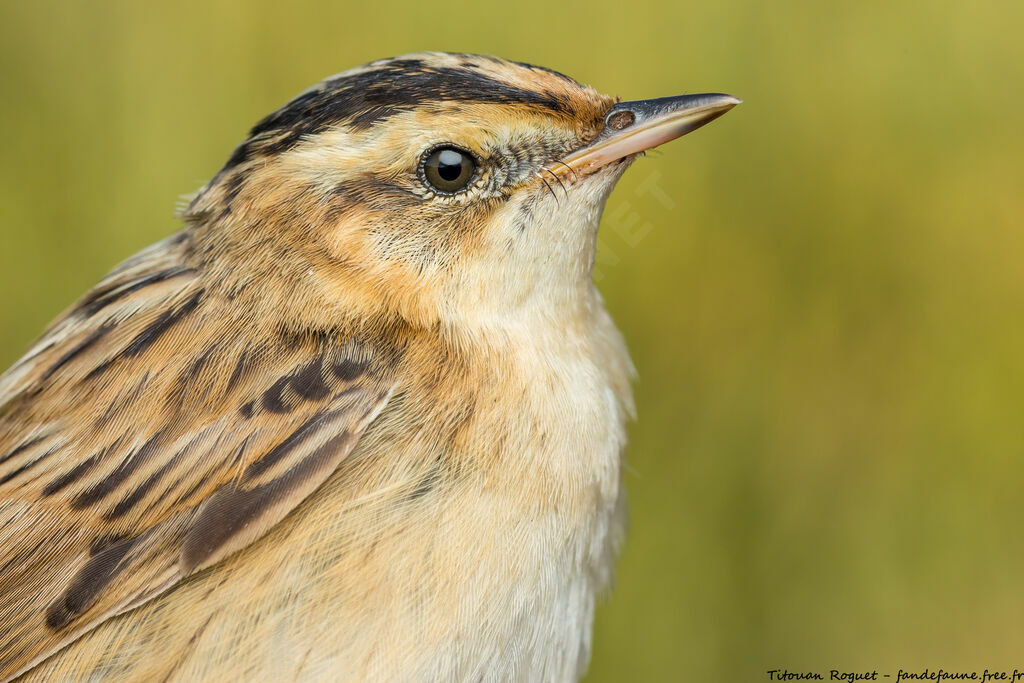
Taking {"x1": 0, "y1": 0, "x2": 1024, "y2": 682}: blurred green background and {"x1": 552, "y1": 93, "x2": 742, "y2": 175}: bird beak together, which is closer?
{"x1": 552, "y1": 93, "x2": 742, "y2": 175}: bird beak

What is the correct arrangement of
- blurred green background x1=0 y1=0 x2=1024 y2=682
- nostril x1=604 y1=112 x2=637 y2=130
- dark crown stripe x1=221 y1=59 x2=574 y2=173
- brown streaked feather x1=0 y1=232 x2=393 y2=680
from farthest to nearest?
blurred green background x1=0 y1=0 x2=1024 y2=682
nostril x1=604 y1=112 x2=637 y2=130
dark crown stripe x1=221 y1=59 x2=574 y2=173
brown streaked feather x1=0 y1=232 x2=393 y2=680

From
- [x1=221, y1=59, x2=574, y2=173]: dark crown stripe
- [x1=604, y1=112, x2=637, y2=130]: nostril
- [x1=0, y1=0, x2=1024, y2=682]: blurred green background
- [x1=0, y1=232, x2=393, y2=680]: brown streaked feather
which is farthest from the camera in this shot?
[x1=0, y1=0, x2=1024, y2=682]: blurred green background

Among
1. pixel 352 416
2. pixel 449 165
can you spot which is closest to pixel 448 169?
pixel 449 165

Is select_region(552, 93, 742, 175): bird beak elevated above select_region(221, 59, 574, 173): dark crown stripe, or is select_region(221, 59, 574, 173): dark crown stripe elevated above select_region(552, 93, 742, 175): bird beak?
select_region(221, 59, 574, 173): dark crown stripe

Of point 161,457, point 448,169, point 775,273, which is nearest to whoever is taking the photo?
point 161,457

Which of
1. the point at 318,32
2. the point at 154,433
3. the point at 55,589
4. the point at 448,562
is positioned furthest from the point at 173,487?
the point at 318,32

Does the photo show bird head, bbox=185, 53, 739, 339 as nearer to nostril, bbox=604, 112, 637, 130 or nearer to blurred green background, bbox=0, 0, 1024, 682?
nostril, bbox=604, 112, 637, 130

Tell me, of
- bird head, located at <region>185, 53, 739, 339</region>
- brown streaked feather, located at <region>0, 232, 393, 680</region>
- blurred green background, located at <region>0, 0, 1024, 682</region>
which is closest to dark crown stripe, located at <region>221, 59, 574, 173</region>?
bird head, located at <region>185, 53, 739, 339</region>

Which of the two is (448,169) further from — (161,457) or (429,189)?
(161,457)

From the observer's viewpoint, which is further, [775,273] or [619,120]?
[775,273]
